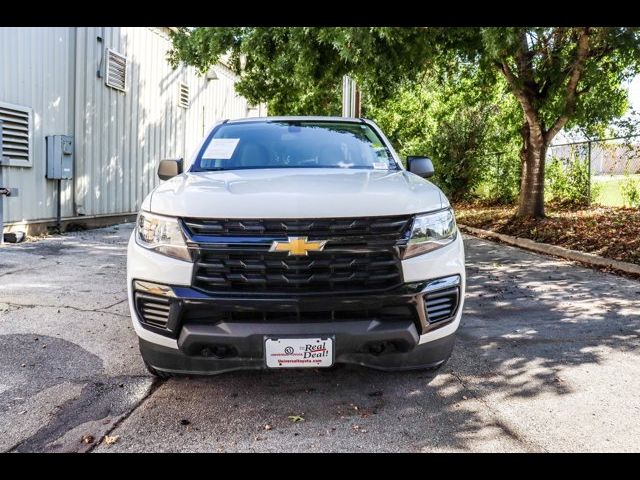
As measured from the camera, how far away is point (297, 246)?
298 cm

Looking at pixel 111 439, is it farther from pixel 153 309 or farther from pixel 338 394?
pixel 338 394

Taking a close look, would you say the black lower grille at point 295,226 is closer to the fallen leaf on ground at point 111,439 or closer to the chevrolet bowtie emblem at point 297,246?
the chevrolet bowtie emblem at point 297,246

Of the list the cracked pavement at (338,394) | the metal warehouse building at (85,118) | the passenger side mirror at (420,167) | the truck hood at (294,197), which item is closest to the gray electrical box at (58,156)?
the metal warehouse building at (85,118)

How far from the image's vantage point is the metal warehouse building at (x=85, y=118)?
921cm

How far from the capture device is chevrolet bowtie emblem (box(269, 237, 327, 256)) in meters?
2.97

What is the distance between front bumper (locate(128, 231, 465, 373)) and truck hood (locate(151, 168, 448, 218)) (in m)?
0.30

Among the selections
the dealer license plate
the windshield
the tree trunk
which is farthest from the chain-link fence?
the dealer license plate

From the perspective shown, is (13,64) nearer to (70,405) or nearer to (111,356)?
(111,356)

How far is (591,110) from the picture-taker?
11922mm

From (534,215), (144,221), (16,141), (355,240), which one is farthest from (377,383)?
(534,215)

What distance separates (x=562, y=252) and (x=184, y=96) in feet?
35.7

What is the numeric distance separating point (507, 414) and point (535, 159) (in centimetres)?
1016

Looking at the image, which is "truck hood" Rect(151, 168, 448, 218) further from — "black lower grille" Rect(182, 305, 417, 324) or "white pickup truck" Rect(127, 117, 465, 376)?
"black lower grille" Rect(182, 305, 417, 324)

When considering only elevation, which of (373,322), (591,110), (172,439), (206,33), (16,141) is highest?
(206,33)
